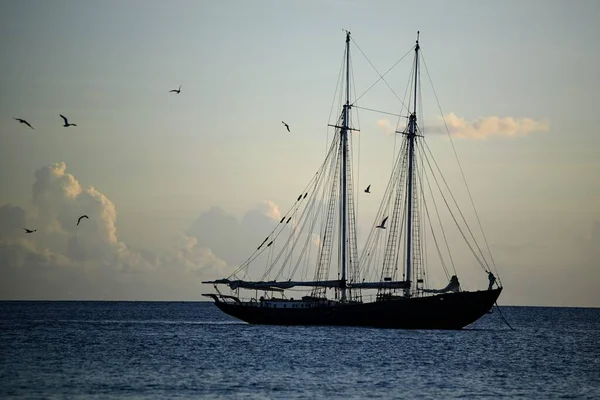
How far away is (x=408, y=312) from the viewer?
12275 centimetres

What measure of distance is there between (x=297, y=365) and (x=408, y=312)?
40229mm

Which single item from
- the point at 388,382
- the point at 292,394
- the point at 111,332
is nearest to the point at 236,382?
the point at 292,394

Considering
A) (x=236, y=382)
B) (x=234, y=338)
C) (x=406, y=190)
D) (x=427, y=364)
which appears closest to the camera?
(x=236, y=382)

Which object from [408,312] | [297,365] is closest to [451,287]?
[408,312]

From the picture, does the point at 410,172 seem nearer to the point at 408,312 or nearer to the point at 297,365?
the point at 408,312

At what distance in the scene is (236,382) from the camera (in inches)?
2852

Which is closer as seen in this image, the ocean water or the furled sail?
the ocean water

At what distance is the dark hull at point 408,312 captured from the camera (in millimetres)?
120562

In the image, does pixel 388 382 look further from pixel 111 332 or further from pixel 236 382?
pixel 111 332

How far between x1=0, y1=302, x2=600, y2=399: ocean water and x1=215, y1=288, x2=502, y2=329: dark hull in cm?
166

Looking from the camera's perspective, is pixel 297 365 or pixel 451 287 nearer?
pixel 297 365

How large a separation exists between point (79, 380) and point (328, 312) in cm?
5923

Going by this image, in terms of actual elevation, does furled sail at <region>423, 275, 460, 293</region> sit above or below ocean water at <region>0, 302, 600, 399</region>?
above

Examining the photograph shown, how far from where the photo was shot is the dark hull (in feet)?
396
